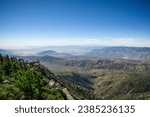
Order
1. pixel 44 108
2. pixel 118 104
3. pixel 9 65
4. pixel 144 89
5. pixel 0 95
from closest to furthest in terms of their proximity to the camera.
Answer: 1. pixel 44 108
2. pixel 118 104
3. pixel 0 95
4. pixel 9 65
5. pixel 144 89

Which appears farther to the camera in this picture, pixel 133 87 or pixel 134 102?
pixel 133 87

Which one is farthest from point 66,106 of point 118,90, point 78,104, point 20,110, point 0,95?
point 118,90

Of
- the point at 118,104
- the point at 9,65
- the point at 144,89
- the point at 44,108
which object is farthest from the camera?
the point at 144,89

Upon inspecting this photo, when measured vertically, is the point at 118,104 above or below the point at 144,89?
above

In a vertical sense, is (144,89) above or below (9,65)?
below

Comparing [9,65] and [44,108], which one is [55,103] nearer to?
[44,108]

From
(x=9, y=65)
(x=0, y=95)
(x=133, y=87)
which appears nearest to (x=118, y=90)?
(x=133, y=87)

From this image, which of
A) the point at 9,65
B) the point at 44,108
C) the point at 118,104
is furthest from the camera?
the point at 9,65

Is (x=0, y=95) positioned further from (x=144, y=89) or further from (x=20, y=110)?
(x=144, y=89)

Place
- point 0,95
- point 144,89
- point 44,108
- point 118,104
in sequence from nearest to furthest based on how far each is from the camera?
point 44,108 → point 118,104 → point 0,95 → point 144,89
